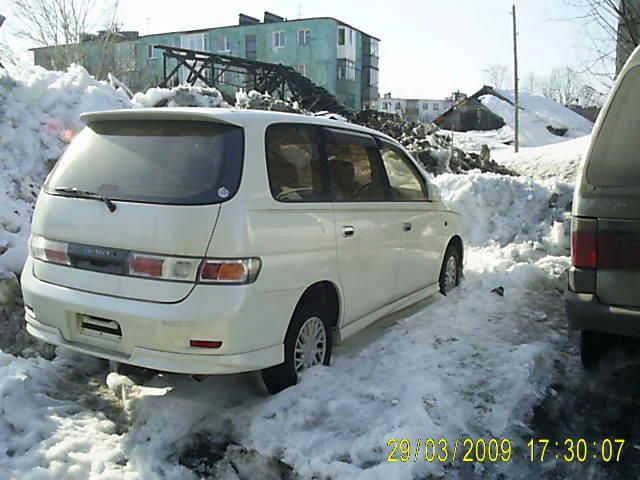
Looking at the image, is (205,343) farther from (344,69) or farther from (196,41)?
(196,41)

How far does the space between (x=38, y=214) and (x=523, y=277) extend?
17.4 ft

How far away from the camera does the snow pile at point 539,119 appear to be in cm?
3481

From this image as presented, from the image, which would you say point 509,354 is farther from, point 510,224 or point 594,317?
point 510,224

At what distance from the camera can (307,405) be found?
383 centimetres

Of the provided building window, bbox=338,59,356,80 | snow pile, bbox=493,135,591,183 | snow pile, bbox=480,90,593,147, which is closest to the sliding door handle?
snow pile, bbox=493,135,591,183

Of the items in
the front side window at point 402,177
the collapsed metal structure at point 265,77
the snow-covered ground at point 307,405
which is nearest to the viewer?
the snow-covered ground at point 307,405

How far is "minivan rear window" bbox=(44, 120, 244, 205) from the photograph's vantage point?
3576 millimetres

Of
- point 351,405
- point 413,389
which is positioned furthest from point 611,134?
point 351,405

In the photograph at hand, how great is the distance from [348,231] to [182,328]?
1.55m

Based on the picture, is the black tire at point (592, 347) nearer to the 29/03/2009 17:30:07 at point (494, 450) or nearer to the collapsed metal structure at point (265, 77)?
the 29/03/2009 17:30:07 at point (494, 450)

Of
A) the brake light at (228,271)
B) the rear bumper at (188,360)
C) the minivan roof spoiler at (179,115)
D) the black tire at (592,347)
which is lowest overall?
the black tire at (592,347)

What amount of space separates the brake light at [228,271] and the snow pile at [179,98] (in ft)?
28.9

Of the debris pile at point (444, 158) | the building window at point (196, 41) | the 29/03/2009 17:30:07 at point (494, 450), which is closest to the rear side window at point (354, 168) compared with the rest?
the 29/03/2009 17:30:07 at point (494, 450)

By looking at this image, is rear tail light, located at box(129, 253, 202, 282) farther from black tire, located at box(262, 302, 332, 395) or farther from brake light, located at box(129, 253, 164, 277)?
black tire, located at box(262, 302, 332, 395)
